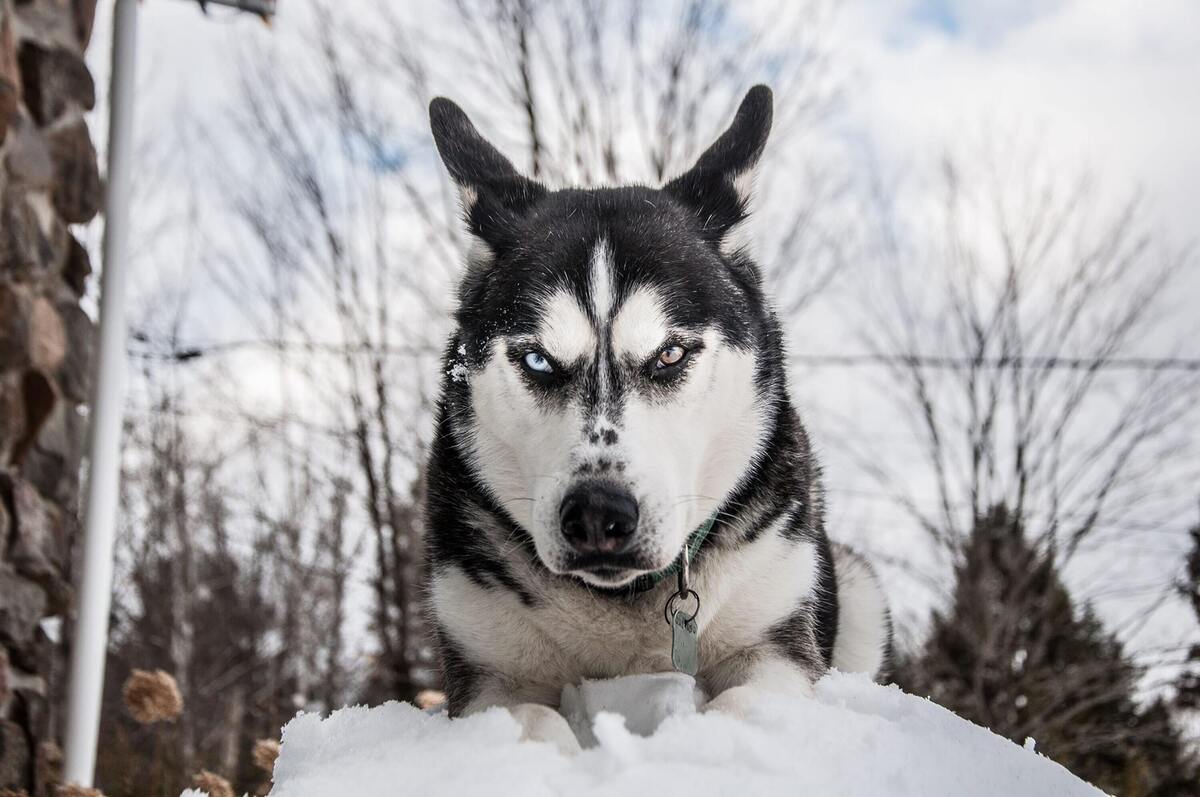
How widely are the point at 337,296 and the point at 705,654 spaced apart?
8400mm

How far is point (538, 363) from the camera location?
2375mm

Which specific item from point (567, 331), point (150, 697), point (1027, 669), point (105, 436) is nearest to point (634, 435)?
point (567, 331)

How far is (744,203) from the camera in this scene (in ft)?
9.75

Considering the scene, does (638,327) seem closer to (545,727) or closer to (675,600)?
(675,600)

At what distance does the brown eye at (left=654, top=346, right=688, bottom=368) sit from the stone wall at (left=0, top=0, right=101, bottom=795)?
2814 millimetres

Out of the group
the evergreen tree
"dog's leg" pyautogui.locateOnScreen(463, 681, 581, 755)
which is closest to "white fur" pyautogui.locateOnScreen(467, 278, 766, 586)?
"dog's leg" pyautogui.locateOnScreen(463, 681, 581, 755)

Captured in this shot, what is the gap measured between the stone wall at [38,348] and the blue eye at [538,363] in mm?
2560

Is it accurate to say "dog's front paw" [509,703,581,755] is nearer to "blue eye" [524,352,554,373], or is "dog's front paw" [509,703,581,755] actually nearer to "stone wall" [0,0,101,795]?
"blue eye" [524,352,554,373]

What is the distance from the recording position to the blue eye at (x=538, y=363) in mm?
2363

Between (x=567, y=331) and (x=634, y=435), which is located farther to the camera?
(x=567, y=331)

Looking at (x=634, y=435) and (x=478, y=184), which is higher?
(x=478, y=184)

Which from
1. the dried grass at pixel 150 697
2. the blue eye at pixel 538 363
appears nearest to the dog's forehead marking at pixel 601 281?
the blue eye at pixel 538 363

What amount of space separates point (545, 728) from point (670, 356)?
0.85m

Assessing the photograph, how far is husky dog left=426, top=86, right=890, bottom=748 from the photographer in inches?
85.0
